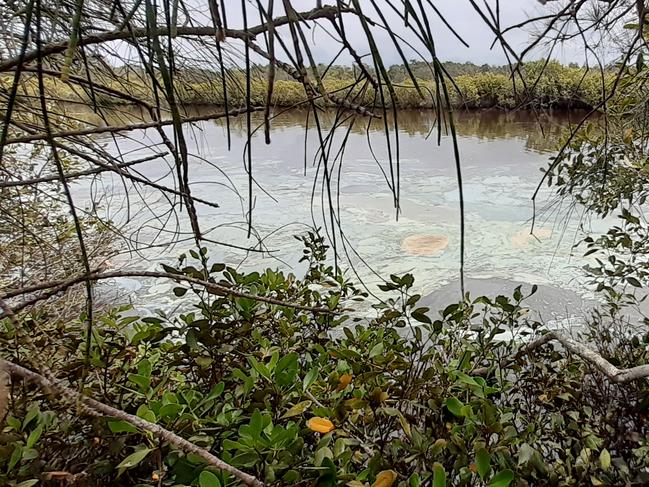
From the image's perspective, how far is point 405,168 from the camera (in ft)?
14.6

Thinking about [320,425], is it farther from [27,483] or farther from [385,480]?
[27,483]

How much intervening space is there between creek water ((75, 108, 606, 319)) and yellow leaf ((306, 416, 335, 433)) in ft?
3.54

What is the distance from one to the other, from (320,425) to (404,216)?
3.03m

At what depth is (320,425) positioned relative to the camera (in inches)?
17.2

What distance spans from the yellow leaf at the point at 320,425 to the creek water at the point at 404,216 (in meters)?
1.08

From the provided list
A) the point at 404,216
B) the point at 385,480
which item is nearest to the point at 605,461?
the point at 385,480

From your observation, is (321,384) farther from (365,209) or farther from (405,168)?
(405,168)

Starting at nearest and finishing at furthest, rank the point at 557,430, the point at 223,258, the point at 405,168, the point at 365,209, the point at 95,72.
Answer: the point at 557,430, the point at 95,72, the point at 223,258, the point at 365,209, the point at 405,168

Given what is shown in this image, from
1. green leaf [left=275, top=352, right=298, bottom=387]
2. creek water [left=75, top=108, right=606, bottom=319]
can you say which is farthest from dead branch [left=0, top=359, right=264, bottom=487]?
creek water [left=75, top=108, right=606, bottom=319]

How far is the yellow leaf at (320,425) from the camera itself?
1.42 ft

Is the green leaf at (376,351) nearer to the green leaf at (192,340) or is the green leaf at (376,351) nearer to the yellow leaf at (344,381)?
the yellow leaf at (344,381)

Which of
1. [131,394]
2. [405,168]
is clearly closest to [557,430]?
[131,394]

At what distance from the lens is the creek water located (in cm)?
224

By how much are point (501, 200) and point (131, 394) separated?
11.1 ft
